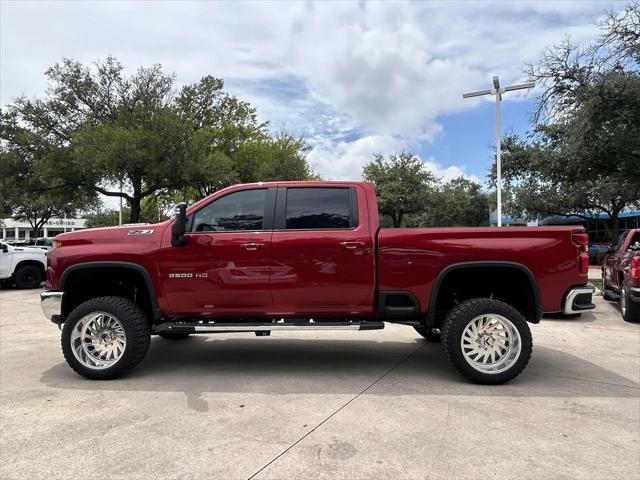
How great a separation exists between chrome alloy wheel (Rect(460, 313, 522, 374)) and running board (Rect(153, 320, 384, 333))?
918mm

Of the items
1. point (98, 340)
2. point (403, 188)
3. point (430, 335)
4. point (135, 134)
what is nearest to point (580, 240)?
point (430, 335)

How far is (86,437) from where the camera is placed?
3760mm

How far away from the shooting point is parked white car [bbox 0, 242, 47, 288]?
15.1 m

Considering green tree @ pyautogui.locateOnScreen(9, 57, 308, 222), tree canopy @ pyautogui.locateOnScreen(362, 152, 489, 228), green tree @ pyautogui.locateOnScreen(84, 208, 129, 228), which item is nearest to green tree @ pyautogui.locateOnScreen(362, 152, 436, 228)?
tree canopy @ pyautogui.locateOnScreen(362, 152, 489, 228)

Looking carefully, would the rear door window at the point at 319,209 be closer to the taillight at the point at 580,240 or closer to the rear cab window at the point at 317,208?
Answer: the rear cab window at the point at 317,208

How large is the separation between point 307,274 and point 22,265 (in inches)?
544

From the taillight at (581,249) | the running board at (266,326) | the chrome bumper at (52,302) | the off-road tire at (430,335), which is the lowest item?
the off-road tire at (430,335)

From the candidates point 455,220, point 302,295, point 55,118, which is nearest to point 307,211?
point 302,295

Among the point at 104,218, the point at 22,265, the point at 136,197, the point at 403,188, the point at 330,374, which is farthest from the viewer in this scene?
the point at 104,218

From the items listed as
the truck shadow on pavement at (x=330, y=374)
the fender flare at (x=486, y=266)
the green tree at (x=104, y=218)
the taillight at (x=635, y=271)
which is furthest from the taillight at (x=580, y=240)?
the green tree at (x=104, y=218)

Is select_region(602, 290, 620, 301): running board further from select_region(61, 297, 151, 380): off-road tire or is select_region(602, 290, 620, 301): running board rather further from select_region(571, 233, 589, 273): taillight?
select_region(61, 297, 151, 380): off-road tire

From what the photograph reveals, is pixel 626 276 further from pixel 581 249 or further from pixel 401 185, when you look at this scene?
pixel 401 185

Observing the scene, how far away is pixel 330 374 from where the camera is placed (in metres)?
5.40

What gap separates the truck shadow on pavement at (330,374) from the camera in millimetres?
4875
